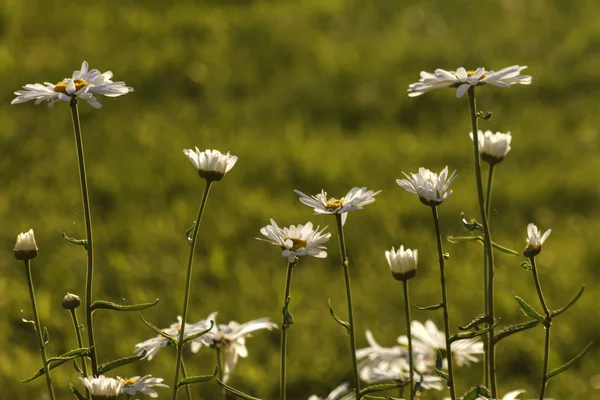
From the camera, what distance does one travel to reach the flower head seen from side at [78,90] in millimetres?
1183

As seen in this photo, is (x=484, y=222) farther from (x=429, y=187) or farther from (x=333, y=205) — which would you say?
(x=333, y=205)

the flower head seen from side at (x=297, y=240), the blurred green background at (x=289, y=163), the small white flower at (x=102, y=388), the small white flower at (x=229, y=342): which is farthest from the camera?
the blurred green background at (x=289, y=163)

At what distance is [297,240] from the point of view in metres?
1.25

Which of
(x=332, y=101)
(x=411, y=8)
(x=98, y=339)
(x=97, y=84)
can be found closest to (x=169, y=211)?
(x=98, y=339)

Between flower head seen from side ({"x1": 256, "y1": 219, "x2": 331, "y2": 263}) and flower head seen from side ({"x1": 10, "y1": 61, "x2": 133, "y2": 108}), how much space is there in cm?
26

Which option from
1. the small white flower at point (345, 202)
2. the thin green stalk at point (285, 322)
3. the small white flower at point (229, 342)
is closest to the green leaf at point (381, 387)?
the thin green stalk at point (285, 322)

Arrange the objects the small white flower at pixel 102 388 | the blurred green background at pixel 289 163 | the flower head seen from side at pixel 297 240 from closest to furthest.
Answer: the small white flower at pixel 102 388, the flower head seen from side at pixel 297 240, the blurred green background at pixel 289 163

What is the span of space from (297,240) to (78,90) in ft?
1.14

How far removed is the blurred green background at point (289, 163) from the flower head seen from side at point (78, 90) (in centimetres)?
89

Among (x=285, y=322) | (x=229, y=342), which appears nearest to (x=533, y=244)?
(x=285, y=322)

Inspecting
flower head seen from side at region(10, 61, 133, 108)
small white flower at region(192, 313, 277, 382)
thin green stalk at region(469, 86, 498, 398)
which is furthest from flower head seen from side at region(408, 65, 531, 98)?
small white flower at region(192, 313, 277, 382)

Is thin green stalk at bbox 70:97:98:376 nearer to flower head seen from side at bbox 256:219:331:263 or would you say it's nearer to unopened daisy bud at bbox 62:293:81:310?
unopened daisy bud at bbox 62:293:81:310

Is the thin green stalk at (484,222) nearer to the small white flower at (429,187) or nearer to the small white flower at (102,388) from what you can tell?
→ the small white flower at (429,187)

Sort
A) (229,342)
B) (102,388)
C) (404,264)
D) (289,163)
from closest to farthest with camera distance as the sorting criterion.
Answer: (102,388)
(404,264)
(229,342)
(289,163)
